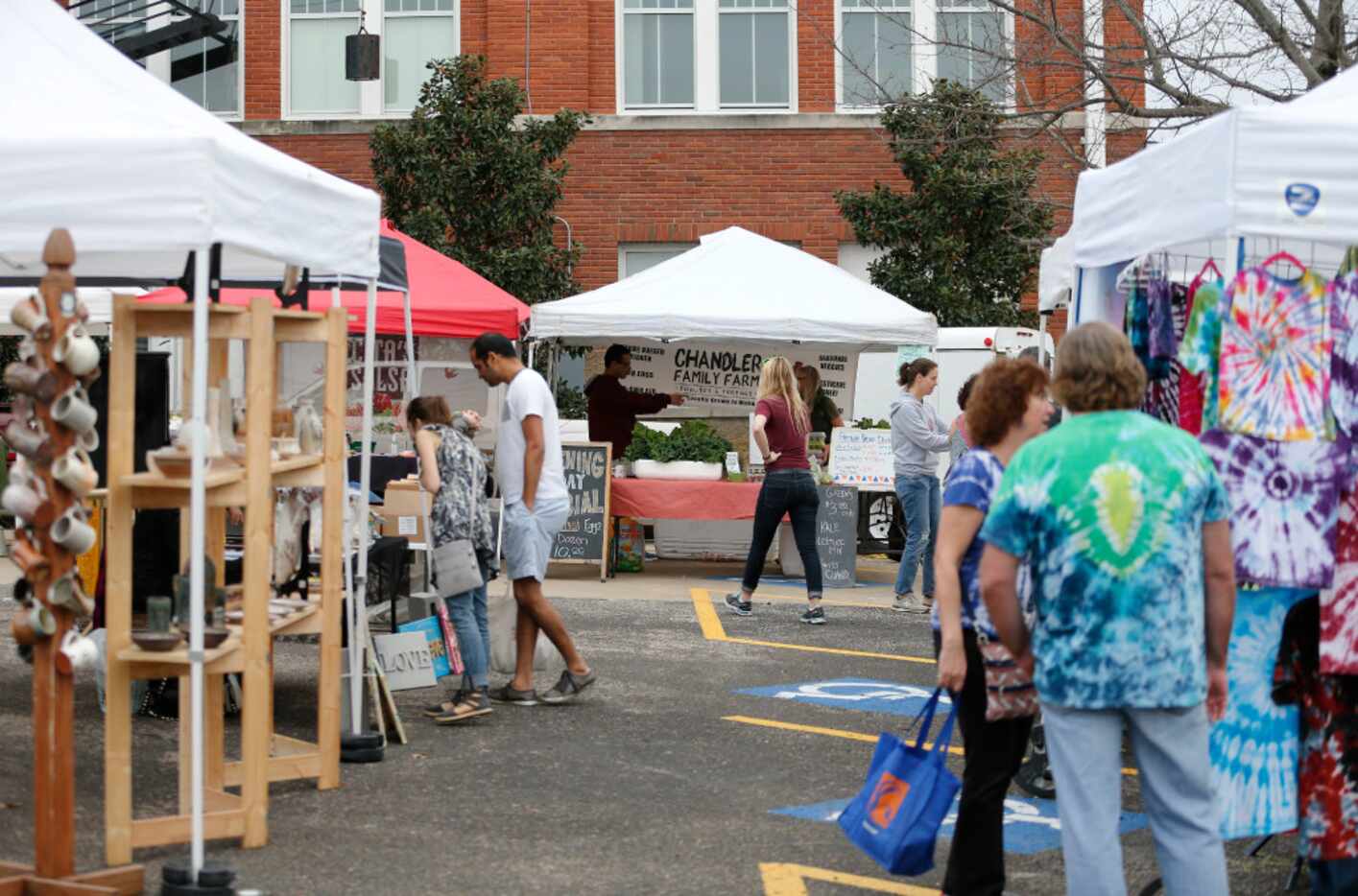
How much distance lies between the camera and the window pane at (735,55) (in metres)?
22.5

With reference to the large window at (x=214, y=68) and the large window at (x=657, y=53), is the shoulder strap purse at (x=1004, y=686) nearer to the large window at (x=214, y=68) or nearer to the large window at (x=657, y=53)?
the large window at (x=657, y=53)

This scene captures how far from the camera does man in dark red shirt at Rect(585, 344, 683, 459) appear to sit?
15844mm

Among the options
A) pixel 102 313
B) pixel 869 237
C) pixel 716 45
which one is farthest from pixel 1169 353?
pixel 716 45

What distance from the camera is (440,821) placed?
6.66 m

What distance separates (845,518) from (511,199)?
669cm

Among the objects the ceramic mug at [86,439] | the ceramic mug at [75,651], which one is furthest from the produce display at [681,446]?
the ceramic mug at [75,651]

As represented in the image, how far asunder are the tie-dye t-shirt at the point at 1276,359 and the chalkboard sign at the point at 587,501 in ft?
32.5

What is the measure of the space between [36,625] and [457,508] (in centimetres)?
323

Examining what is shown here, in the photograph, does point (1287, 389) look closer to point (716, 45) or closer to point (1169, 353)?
point (1169, 353)

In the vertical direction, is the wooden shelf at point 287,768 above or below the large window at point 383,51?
below

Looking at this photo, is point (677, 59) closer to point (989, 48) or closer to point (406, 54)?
point (406, 54)

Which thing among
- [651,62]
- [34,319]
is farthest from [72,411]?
[651,62]

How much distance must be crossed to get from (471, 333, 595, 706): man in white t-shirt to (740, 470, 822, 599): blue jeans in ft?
11.8

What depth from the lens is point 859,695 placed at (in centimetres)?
956
